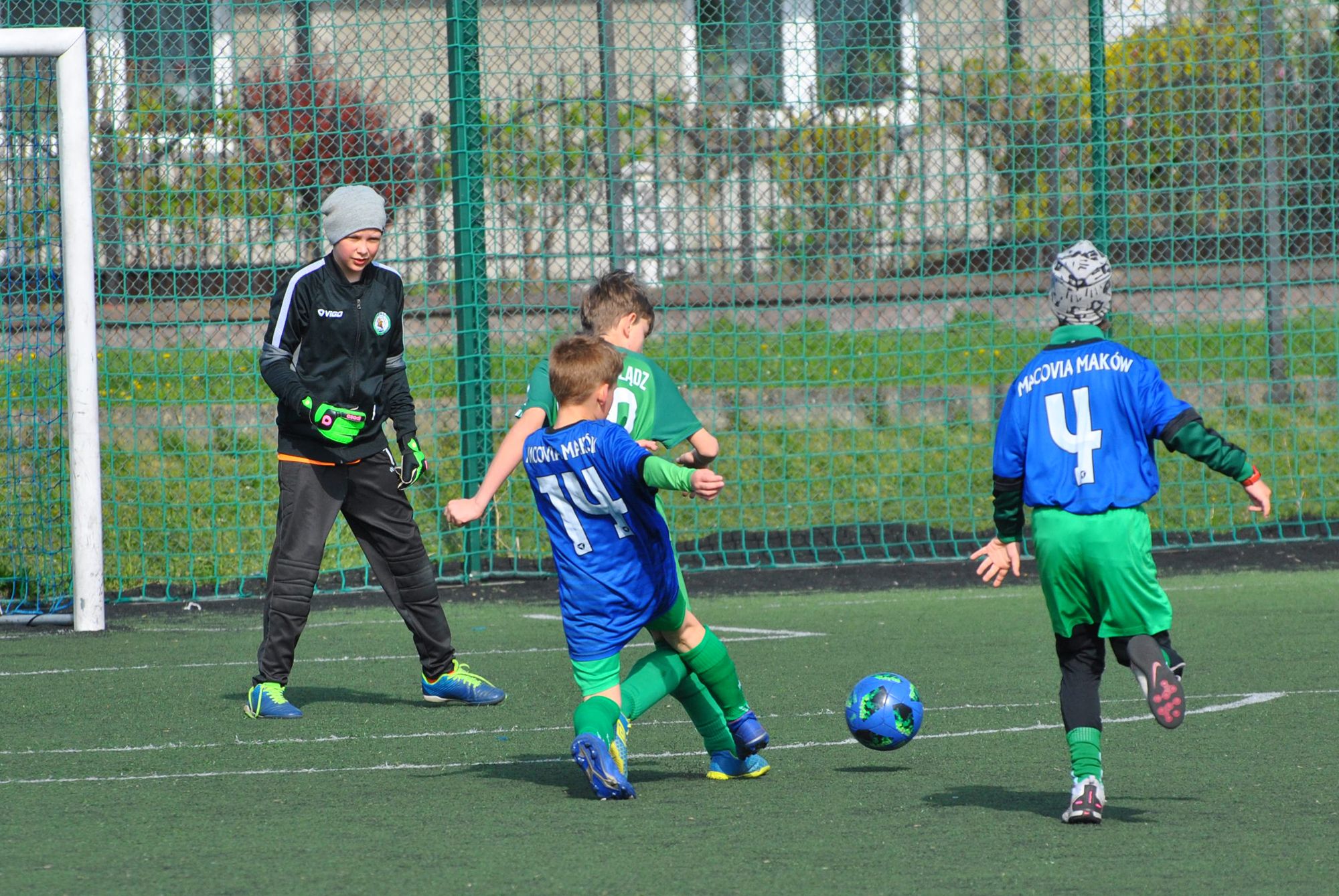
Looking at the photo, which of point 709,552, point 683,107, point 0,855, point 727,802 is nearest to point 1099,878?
point 727,802

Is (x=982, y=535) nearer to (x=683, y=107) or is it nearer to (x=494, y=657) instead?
(x=683, y=107)

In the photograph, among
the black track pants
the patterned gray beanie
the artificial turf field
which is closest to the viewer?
the artificial turf field

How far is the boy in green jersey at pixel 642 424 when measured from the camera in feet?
16.9

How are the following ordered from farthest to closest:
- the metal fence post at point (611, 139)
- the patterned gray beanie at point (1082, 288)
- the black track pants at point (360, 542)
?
the metal fence post at point (611, 139)
the black track pants at point (360, 542)
the patterned gray beanie at point (1082, 288)

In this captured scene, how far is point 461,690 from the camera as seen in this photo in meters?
6.64

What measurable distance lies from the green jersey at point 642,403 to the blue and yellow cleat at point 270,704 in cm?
166

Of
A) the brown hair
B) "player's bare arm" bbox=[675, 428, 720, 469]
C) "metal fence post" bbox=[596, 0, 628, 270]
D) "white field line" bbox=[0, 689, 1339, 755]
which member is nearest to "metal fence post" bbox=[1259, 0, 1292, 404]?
"metal fence post" bbox=[596, 0, 628, 270]

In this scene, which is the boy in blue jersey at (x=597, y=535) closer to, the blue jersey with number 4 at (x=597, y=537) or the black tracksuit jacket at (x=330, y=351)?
the blue jersey with number 4 at (x=597, y=537)

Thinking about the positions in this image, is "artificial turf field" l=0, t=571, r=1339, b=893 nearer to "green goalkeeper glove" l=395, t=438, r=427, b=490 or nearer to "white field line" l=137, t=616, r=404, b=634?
"white field line" l=137, t=616, r=404, b=634

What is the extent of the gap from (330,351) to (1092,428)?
123 inches

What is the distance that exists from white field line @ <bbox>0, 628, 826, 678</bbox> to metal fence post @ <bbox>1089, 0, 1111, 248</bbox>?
462 cm

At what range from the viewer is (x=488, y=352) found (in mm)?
10875

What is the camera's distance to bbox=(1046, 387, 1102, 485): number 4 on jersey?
449cm

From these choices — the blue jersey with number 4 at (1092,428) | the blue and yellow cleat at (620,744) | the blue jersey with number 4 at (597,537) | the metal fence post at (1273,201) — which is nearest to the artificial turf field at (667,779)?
the blue and yellow cleat at (620,744)
